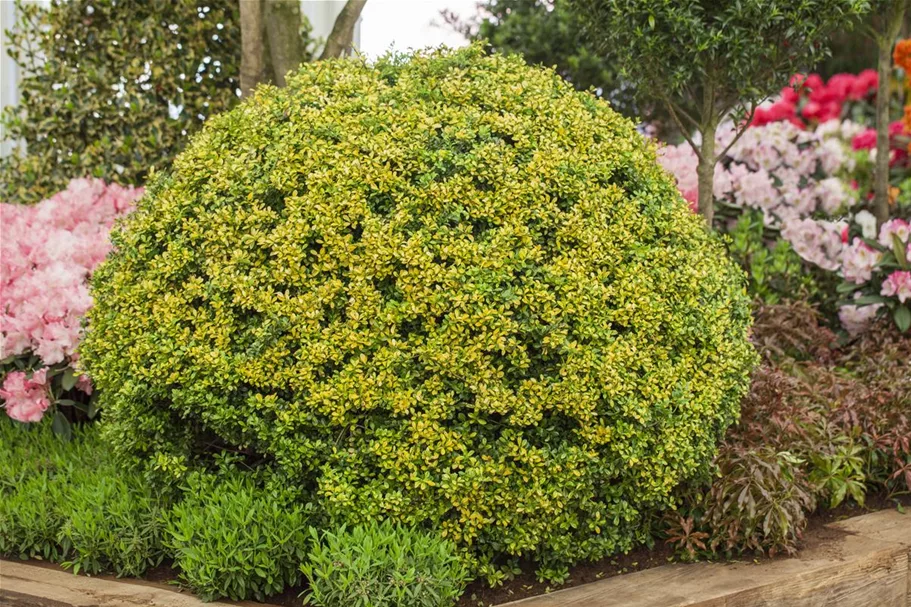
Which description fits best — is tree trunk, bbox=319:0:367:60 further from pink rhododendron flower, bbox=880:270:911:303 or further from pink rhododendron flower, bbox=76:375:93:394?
pink rhododendron flower, bbox=880:270:911:303

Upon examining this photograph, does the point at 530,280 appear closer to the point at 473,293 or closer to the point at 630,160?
the point at 473,293

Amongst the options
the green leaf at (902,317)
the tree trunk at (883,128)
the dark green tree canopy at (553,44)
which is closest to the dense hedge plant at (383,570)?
the green leaf at (902,317)

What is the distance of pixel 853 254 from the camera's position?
559 centimetres

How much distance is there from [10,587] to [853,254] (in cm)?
451

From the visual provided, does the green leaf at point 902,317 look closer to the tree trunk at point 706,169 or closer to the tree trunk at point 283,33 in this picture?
the tree trunk at point 706,169

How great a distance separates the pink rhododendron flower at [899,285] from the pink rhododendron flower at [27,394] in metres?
4.29

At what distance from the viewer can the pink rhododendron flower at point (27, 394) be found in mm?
4410

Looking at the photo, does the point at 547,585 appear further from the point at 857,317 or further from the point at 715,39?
the point at 857,317

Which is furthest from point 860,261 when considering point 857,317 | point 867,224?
point 867,224

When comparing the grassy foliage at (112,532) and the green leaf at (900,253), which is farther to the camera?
the green leaf at (900,253)

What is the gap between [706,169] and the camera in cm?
510

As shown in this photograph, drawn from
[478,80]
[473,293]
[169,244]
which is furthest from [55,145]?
[473,293]

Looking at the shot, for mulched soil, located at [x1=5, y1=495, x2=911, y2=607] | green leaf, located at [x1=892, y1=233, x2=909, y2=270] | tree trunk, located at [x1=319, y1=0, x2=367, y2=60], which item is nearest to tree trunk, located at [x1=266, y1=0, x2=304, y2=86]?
tree trunk, located at [x1=319, y1=0, x2=367, y2=60]

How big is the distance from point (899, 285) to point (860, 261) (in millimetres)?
262
